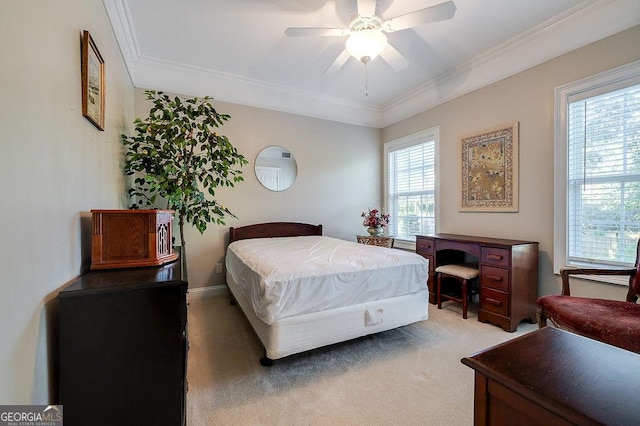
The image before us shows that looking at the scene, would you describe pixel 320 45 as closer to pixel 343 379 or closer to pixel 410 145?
pixel 410 145

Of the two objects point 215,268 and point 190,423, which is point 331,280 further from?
point 215,268

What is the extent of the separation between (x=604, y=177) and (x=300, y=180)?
10.6 feet

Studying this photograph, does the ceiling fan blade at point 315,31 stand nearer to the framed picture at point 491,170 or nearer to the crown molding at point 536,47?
the crown molding at point 536,47

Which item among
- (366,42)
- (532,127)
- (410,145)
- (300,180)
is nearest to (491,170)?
(532,127)

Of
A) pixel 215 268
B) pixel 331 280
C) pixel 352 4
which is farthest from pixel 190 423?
pixel 352 4

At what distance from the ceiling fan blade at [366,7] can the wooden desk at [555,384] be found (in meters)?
2.32

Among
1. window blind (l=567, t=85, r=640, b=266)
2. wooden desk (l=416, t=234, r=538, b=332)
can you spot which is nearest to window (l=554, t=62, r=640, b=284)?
window blind (l=567, t=85, r=640, b=266)

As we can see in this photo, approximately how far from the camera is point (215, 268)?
3.55m

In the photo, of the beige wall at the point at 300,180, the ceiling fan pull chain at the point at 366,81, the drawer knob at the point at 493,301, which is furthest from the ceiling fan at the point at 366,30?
the drawer knob at the point at 493,301

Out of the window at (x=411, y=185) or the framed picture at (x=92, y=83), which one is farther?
the window at (x=411, y=185)

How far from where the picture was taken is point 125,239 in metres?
1.37

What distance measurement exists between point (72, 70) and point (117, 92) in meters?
1.16

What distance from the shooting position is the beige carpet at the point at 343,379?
1.49 metres

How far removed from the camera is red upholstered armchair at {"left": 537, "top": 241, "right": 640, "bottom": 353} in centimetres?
148
